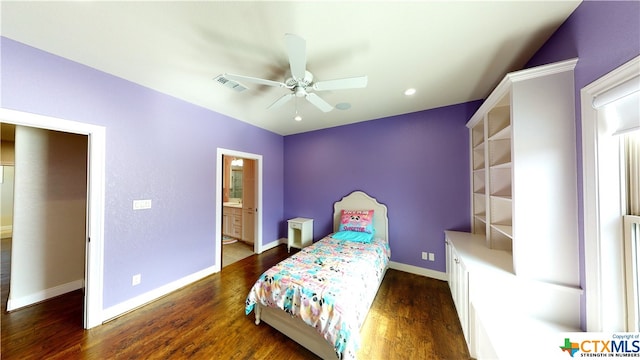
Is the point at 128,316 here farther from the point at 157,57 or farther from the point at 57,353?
the point at 157,57

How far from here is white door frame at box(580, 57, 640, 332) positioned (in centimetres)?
105

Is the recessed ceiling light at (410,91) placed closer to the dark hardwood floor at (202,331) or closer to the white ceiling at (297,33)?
the white ceiling at (297,33)

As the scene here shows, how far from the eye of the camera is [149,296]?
230 centimetres

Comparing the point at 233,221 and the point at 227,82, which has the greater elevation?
the point at 227,82

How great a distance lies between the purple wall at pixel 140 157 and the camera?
168cm

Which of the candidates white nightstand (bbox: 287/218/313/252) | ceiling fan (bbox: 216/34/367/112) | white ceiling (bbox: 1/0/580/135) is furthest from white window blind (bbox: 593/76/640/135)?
white nightstand (bbox: 287/218/313/252)

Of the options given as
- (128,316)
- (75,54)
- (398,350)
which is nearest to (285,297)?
(398,350)

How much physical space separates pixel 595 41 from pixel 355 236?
2.80 m

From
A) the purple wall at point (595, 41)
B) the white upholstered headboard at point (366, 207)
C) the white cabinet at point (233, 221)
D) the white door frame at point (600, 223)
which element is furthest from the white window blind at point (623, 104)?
the white cabinet at point (233, 221)

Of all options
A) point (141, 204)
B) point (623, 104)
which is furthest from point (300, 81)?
point (141, 204)

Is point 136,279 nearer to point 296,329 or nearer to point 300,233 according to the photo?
point 296,329

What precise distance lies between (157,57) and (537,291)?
3.59 m

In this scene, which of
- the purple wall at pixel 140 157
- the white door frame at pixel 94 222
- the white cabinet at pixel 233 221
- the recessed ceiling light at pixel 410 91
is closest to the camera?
the purple wall at pixel 140 157

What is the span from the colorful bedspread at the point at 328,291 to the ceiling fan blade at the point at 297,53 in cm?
182
